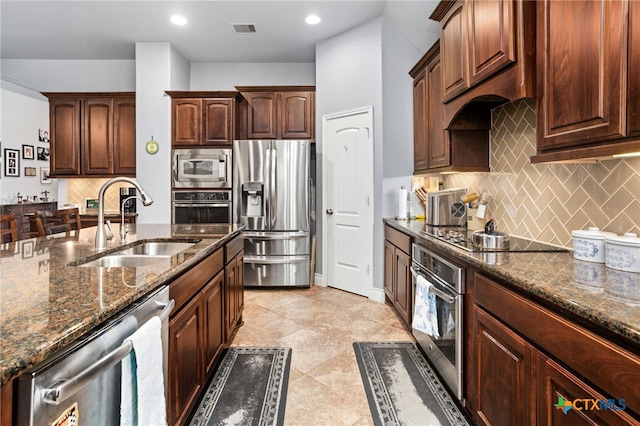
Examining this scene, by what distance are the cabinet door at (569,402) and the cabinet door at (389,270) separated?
83.3 inches

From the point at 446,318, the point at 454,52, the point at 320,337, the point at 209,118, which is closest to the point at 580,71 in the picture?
the point at 454,52

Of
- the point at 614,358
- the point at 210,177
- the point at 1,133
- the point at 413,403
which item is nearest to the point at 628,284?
the point at 614,358

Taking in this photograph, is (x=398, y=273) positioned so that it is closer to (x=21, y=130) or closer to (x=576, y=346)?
(x=576, y=346)

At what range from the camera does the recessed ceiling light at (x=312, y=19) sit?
3.80m

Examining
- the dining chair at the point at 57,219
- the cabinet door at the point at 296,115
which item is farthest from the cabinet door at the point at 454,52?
the dining chair at the point at 57,219

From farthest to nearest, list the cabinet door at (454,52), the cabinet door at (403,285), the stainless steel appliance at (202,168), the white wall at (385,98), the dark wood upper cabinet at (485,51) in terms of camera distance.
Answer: the stainless steel appliance at (202,168) < the white wall at (385,98) < the cabinet door at (403,285) < the cabinet door at (454,52) < the dark wood upper cabinet at (485,51)

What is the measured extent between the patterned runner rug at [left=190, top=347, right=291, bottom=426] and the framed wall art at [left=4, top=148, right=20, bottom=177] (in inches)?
218

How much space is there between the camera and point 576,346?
975mm

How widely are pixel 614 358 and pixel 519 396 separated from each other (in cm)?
51

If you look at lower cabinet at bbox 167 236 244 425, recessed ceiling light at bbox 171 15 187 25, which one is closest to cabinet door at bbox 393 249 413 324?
lower cabinet at bbox 167 236 244 425

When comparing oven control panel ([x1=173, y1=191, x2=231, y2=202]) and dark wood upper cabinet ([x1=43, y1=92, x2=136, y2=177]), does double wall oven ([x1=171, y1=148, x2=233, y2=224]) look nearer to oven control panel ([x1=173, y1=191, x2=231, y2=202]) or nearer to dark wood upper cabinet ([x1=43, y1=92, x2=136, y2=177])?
oven control panel ([x1=173, y1=191, x2=231, y2=202])

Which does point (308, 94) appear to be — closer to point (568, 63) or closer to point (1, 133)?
point (568, 63)

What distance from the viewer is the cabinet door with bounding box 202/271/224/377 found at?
6.30ft

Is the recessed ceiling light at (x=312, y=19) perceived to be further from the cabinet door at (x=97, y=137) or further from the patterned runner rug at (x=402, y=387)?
the patterned runner rug at (x=402, y=387)
